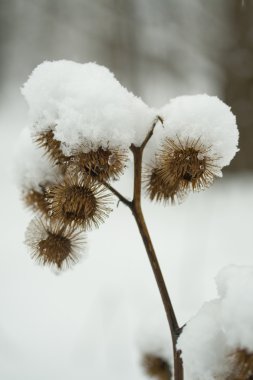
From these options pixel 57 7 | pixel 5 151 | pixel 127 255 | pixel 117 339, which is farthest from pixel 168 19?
pixel 117 339

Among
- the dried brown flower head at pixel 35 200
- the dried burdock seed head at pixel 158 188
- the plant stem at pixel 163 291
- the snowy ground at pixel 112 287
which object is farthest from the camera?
the snowy ground at pixel 112 287

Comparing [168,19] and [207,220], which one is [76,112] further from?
[168,19]

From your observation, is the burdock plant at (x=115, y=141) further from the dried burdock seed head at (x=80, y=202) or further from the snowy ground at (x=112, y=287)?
the snowy ground at (x=112, y=287)

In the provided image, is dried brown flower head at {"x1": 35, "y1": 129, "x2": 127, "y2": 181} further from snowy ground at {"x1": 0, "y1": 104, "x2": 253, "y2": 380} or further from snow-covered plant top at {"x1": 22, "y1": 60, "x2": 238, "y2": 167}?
snowy ground at {"x1": 0, "y1": 104, "x2": 253, "y2": 380}

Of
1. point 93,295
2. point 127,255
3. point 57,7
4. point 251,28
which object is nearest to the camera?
point 93,295

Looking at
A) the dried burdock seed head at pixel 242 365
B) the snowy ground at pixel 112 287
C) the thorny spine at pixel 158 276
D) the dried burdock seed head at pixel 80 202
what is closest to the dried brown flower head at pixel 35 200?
the dried burdock seed head at pixel 80 202

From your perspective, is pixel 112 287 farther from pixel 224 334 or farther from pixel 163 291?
pixel 224 334

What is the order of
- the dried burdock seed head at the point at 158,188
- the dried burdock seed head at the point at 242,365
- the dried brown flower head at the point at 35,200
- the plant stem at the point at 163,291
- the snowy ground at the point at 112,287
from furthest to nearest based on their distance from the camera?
the snowy ground at the point at 112,287 < the dried brown flower head at the point at 35,200 < the dried burdock seed head at the point at 158,188 < the plant stem at the point at 163,291 < the dried burdock seed head at the point at 242,365

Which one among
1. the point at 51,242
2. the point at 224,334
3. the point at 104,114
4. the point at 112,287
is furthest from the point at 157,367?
the point at 112,287
